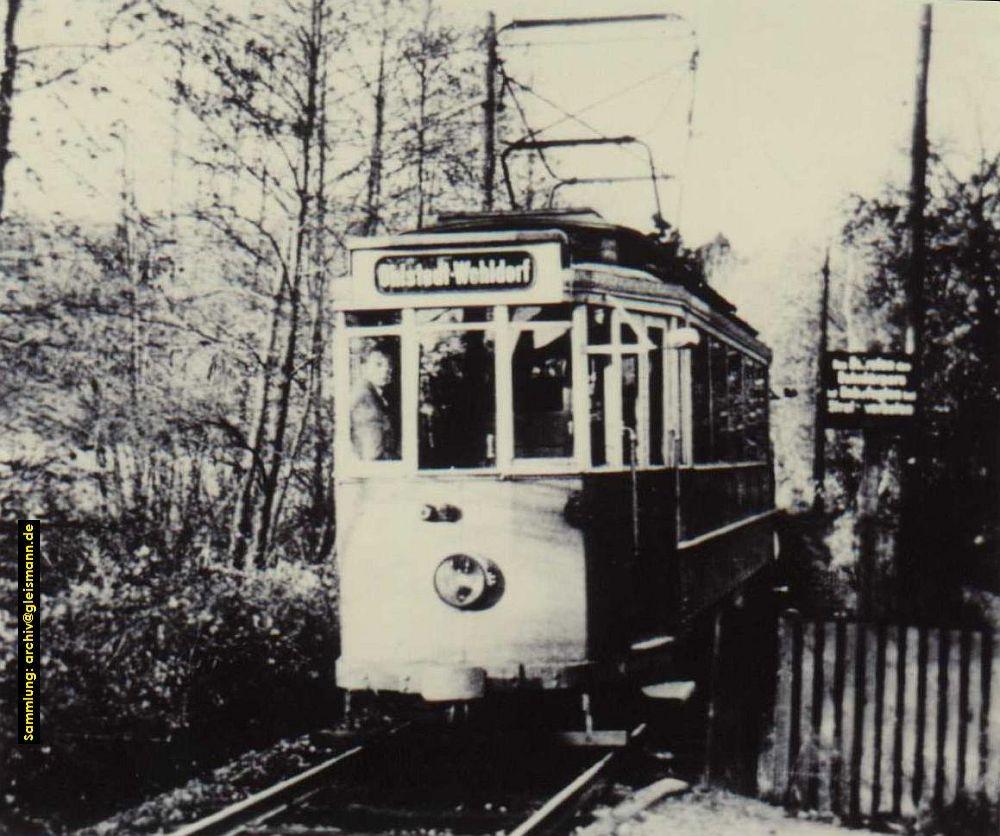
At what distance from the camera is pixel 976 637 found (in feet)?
20.4

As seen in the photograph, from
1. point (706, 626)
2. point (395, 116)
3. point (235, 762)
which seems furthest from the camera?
point (395, 116)

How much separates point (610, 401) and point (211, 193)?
6.00 metres

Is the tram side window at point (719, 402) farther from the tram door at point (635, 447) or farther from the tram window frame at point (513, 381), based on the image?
the tram window frame at point (513, 381)

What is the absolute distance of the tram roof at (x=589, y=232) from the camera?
8148 mm

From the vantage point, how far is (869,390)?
476 inches

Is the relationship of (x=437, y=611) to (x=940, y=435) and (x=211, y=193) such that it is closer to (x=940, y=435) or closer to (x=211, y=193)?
(x=211, y=193)

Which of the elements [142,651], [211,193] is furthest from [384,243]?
[211,193]

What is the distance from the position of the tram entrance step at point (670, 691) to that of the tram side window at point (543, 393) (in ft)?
5.01

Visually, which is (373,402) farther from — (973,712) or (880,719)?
(973,712)

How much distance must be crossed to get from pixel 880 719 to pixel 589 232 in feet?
12.2

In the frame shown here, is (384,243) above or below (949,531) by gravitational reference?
above

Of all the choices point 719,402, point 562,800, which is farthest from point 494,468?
point 719,402

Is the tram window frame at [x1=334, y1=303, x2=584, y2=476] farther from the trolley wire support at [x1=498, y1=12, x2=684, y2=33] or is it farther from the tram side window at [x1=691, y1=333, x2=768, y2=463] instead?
the trolley wire support at [x1=498, y1=12, x2=684, y2=33]

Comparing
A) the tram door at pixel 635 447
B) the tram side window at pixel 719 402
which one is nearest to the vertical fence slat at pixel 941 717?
the tram door at pixel 635 447
